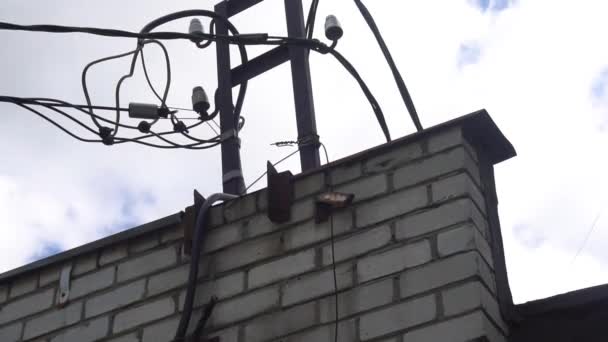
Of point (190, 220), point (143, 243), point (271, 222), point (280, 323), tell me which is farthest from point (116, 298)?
point (280, 323)

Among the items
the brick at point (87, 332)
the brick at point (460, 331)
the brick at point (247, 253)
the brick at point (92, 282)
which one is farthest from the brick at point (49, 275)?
the brick at point (460, 331)

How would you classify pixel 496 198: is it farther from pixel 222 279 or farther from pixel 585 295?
pixel 222 279

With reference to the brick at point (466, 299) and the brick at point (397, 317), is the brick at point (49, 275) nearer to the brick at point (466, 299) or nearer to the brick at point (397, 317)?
the brick at point (397, 317)

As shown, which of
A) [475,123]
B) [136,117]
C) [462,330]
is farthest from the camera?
[136,117]

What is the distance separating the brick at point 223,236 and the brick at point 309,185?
13.4 inches

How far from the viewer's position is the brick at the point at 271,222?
5.13m

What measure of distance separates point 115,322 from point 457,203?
1.86 m

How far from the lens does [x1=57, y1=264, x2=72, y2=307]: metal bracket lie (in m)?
5.63

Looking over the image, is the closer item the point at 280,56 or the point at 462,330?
the point at 462,330

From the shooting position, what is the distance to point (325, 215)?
5.02 metres

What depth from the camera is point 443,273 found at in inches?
177

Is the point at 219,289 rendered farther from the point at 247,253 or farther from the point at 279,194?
the point at 279,194

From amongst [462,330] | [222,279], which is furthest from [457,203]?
[222,279]

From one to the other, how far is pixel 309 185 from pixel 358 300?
803 mm
